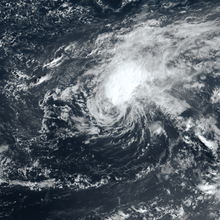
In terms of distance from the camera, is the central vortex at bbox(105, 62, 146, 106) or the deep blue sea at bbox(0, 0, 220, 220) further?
the central vortex at bbox(105, 62, 146, 106)

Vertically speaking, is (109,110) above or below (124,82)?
below

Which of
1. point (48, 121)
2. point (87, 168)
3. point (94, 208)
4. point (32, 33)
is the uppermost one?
point (32, 33)

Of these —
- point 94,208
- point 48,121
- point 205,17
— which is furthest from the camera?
point 205,17

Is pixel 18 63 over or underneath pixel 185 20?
over

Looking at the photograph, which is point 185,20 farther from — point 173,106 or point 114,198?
point 114,198

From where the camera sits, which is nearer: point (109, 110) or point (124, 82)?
point (109, 110)

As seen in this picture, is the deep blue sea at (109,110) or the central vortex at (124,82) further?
the central vortex at (124,82)

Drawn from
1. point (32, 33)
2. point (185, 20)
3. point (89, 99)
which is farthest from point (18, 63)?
point (185, 20)

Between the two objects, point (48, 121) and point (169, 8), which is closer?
point (48, 121)
